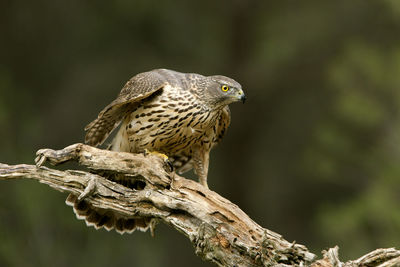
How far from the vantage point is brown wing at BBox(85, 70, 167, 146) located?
5113 mm

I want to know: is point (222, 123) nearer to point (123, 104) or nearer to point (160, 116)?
point (160, 116)

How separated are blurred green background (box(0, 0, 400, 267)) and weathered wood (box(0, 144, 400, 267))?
14.1ft

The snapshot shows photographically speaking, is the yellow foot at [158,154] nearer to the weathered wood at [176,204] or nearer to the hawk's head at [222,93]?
the weathered wood at [176,204]

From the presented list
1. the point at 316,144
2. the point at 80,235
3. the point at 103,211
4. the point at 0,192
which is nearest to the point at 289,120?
the point at 316,144

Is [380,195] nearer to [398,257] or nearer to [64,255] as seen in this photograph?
[64,255]

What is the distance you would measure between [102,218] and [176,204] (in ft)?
3.61

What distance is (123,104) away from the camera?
5273mm

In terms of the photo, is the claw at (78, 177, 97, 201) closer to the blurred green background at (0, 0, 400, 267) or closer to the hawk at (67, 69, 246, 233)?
the hawk at (67, 69, 246, 233)

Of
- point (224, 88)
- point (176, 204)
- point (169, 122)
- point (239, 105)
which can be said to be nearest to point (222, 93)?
point (224, 88)

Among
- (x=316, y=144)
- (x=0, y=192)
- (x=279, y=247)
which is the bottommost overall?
(x=279, y=247)

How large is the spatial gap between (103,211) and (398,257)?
8.19 feet

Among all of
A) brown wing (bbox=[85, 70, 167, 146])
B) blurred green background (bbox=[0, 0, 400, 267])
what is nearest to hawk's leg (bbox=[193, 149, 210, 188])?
brown wing (bbox=[85, 70, 167, 146])

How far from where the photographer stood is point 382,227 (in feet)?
29.6

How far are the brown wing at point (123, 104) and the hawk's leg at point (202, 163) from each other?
2.49 feet
